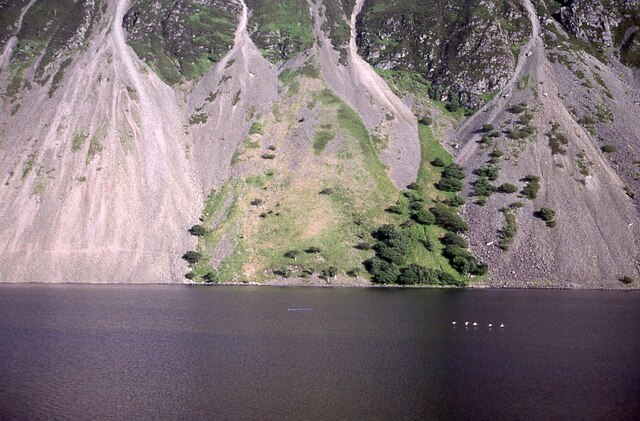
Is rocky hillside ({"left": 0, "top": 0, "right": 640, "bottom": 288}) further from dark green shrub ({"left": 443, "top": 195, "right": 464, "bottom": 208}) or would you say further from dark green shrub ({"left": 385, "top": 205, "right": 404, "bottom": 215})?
dark green shrub ({"left": 385, "top": 205, "right": 404, "bottom": 215})

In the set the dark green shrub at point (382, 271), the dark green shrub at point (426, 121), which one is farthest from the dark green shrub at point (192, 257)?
the dark green shrub at point (426, 121)

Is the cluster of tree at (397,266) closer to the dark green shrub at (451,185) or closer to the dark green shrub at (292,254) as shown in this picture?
the dark green shrub at (292,254)

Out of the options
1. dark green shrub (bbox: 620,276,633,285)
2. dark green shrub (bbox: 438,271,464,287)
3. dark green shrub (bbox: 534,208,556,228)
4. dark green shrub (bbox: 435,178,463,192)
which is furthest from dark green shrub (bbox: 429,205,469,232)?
dark green shrub (bbox: 620,276,633,285)

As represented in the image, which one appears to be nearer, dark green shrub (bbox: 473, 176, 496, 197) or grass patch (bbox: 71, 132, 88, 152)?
dark green shrub (bbox: 473, 176, 496, 197)

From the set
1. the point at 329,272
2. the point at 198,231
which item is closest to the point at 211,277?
the point at 198,231

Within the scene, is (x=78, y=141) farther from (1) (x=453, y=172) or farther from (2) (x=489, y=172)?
(2) (x=489, y=172)

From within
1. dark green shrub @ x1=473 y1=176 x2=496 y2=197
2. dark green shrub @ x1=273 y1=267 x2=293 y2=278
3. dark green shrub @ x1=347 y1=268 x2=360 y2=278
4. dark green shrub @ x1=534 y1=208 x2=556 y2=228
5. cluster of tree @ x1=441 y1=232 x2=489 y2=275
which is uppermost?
dark green shrub @ x1=473 y1=176 x2=496 y2=197

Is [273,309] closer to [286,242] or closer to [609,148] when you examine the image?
[286,242]

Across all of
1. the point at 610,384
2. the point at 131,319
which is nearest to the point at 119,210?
the point at 131,319
